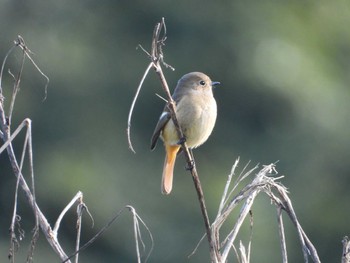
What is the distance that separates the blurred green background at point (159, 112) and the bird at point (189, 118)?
9.50 m

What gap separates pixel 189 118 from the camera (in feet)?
18.5

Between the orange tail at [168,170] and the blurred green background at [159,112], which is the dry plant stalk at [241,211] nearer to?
the orange tail at [168,170]

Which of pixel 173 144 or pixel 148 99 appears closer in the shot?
pixel 173 144

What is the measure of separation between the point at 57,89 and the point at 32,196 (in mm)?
15593

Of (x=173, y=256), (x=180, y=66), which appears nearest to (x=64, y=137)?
(x=180, y=66)

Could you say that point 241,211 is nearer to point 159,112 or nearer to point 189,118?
point 189,118

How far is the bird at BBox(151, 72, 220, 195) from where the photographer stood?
5.65 meters

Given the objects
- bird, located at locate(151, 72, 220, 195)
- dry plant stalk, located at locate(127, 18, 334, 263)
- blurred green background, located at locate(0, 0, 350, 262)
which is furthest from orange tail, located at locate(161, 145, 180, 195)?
blurred green background, located at locate(0, 0, 350, 262)

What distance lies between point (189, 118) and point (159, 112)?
12287 millimetres

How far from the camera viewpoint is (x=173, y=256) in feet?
50.3

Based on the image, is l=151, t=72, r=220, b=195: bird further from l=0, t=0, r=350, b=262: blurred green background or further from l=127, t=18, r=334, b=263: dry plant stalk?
l=0, t=0, r=350, b=262: blurred green background

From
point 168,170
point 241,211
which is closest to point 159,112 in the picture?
point 168,170

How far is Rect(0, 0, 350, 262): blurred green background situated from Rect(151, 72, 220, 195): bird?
9.50 metres

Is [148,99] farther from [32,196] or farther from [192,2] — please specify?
[32,196]
